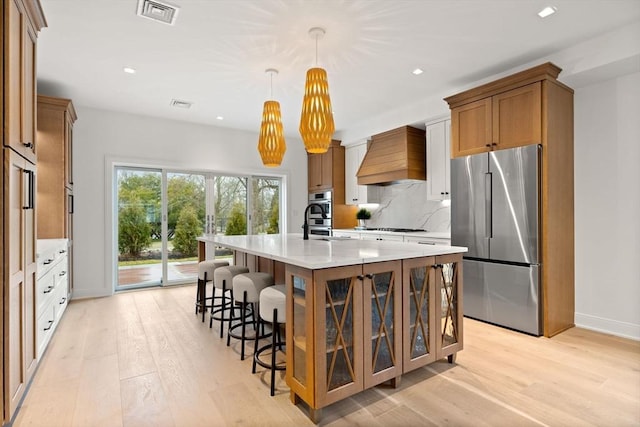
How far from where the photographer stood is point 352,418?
1.86m

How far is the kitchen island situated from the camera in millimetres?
1807

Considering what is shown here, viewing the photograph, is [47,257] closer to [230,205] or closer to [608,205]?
[230,205]

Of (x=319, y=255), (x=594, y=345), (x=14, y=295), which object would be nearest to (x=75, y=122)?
(x=14, y=295)

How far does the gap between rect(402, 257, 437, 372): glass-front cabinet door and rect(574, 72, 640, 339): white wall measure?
204cm

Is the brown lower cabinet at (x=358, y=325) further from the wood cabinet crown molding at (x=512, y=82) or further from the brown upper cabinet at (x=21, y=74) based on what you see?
the wood cabinet crown molding at (x=512, y=82)

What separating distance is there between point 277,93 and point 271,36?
1371 mm

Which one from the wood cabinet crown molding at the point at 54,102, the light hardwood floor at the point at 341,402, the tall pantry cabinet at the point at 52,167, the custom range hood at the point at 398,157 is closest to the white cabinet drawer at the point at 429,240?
the custom range hood at the point at 398,157

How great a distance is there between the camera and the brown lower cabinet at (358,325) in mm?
1808

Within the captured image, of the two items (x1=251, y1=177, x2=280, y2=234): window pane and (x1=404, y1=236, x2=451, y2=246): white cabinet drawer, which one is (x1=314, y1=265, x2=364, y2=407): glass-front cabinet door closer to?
(x1=404, y1=236, x2=451, y2=246): white cabinet drawer

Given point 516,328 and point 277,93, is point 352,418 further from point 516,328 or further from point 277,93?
point 277,93

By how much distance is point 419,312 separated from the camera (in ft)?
7.35

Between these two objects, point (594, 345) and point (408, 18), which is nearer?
point (408, 18)

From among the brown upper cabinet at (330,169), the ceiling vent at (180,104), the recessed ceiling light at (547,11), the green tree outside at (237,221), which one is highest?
the ceiling vent at (180,104)

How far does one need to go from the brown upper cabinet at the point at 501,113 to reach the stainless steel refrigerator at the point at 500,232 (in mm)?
133
